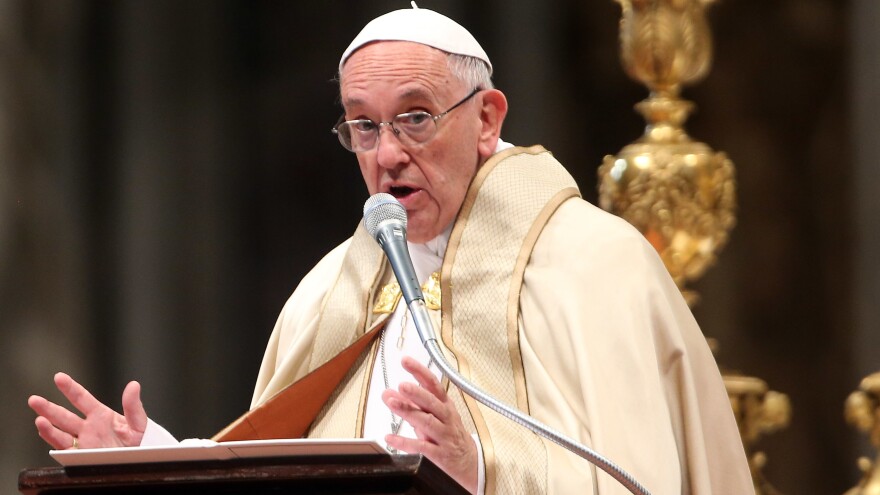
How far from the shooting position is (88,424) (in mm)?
3371

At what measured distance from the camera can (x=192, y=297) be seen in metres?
6.29

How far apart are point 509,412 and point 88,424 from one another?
0.92 metres

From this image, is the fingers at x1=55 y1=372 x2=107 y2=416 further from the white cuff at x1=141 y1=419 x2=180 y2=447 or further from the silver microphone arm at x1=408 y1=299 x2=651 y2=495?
the silver microphone arm at x1=408 y1=299 x2=651 y2=495

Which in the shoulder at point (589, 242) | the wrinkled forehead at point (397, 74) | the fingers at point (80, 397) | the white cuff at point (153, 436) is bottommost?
the white cuff at point (153, 436)

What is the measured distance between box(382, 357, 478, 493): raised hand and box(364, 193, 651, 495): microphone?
0.12 ft

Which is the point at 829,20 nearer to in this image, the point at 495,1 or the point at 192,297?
the point at 495,1

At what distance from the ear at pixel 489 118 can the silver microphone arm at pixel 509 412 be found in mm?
993

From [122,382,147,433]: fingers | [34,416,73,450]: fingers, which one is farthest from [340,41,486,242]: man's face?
[34,416,73,450]: fingers

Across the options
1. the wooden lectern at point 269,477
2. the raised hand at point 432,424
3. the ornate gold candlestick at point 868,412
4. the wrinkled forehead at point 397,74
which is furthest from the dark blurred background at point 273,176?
the wooden lectern at point 269,477

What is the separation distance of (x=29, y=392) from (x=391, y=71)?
273cm

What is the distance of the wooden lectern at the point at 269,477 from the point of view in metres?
2.65

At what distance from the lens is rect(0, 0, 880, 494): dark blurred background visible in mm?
5801

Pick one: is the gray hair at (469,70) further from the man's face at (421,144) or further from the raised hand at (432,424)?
the raised hand at (432,424)

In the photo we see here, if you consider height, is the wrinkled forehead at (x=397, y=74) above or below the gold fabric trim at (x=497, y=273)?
above
